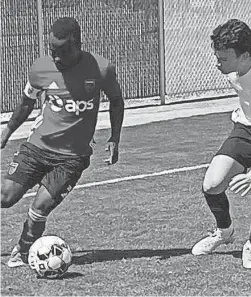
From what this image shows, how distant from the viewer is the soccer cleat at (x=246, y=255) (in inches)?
301

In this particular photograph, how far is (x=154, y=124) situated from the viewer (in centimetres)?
1667

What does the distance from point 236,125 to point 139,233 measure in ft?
4.83

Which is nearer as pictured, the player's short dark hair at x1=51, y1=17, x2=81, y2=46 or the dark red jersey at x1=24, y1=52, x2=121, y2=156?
the player's short dark hair at x1=51, y1=17, x2=81, y2=46

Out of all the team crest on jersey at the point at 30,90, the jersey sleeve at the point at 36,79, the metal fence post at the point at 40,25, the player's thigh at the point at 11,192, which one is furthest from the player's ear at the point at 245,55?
the metal fence post at the point at 40,25

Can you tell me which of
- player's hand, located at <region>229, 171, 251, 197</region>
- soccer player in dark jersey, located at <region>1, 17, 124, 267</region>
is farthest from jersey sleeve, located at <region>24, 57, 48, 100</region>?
player's hand, located at <region>229, 171, 251, 197</region>

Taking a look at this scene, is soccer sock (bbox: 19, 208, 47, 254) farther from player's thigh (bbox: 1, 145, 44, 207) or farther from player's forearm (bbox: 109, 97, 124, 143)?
player's forearm (bbox: 109, 97, 124, 143)

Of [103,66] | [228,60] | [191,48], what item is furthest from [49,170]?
[191,48]

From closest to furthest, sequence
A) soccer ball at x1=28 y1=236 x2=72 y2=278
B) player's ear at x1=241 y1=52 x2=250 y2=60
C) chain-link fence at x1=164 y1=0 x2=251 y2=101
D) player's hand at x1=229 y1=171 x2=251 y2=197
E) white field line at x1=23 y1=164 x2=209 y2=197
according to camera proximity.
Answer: player's hand at x1=229 y1=171 x2=251 y2=197
soccer ball at x1=28 y1=236 x2=72 y2=278
player's ear at x1=241 y1=52 x2=250 y2=60
white field line at x1=23 y1=164 x2=209 y2=197
chain-link fence at x1=164 y1=0 x2=251 y2=101

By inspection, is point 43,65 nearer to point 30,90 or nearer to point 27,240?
point 30,90

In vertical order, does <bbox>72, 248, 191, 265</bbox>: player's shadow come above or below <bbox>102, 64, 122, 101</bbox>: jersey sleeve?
below

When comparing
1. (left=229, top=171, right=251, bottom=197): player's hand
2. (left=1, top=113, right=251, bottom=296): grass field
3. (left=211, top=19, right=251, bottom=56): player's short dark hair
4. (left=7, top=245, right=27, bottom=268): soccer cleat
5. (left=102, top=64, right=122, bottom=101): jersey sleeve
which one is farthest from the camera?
(left=102, top=64, right=122, bottom=101): jersey sleeve

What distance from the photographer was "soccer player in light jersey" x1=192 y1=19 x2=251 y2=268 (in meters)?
7.62

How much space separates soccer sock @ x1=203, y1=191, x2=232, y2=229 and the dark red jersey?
39.7 inches

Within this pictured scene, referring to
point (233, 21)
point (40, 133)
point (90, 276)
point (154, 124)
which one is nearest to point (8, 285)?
point (90, 276)
